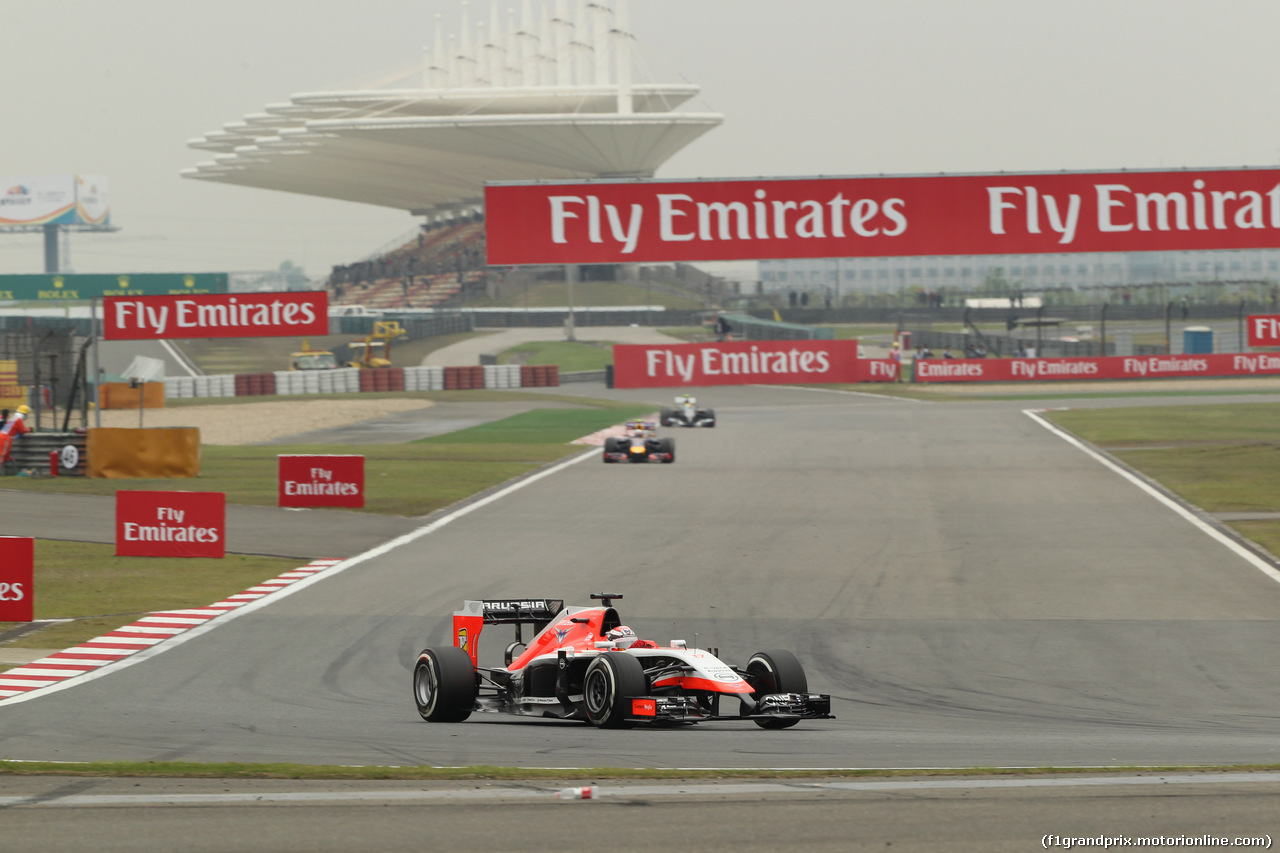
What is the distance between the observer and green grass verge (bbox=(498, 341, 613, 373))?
8388cm

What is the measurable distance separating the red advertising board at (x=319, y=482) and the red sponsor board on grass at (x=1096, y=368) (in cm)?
4775

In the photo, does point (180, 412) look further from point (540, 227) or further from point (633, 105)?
point (633, 105)

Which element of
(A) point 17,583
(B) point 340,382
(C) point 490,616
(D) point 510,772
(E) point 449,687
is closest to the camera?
(D) point 510,772

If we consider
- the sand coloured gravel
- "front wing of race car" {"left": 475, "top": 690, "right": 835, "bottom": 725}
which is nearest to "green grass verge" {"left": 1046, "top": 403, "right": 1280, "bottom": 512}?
"front wing of race car" {"left": 475, "top": 690, "right": 835, "bottom": 725}

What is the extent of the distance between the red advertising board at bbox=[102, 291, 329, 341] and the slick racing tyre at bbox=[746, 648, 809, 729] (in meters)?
22.9

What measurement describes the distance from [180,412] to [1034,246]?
45.9 meters

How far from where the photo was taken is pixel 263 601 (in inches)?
767

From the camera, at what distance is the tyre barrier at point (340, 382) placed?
7288cm

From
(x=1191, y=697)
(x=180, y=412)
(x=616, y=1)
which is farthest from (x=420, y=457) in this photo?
(x=616, y=1)

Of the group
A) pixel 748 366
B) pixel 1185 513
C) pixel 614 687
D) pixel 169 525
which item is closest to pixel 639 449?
pixel 748 366

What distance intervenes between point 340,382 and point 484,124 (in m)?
A: 42.1

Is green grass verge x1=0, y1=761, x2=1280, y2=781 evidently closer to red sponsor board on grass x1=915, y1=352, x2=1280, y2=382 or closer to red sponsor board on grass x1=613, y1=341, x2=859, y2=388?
red sponsor board on grass x1=613, y1=341, x2=859, y2=388

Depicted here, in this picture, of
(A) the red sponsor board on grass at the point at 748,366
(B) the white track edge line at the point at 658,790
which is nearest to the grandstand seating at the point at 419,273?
(A) the red sponsor board on grass at the point at 748,366

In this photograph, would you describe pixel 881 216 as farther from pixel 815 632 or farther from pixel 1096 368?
pixel 1096 368
